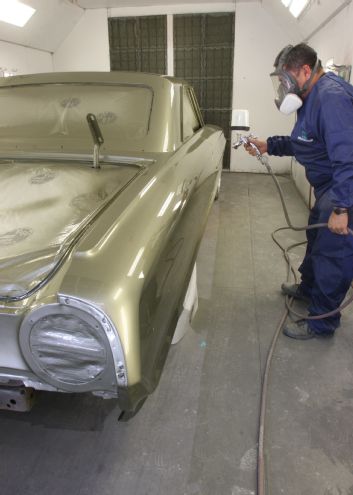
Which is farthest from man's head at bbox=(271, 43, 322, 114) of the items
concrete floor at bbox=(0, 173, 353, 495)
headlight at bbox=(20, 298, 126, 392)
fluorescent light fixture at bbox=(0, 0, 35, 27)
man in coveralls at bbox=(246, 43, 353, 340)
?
fluorescent light fixture at bbox=(0, 0, 35, 27)

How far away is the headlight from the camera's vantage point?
102 centimetres

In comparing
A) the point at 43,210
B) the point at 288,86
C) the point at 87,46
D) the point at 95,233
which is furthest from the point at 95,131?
the point at 87,46

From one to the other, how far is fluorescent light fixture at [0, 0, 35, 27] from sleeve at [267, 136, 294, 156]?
3913 millimetres

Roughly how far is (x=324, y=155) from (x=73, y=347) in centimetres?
171

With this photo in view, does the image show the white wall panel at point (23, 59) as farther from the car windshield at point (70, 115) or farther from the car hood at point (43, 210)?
the car hood at point (43, 210)

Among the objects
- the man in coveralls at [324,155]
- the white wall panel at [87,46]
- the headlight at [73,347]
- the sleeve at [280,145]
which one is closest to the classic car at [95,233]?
the headlight at [73,347]

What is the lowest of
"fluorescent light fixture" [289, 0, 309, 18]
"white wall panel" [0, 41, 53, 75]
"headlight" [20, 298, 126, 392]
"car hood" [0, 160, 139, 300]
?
"headlight" [20, 298, 126, 392]

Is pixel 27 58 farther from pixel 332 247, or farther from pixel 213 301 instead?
pixel 332 247

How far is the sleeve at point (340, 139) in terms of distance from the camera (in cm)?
177

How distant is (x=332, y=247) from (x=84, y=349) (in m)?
1.53

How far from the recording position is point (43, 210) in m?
1.50

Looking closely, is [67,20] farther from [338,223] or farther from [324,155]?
[338,223]

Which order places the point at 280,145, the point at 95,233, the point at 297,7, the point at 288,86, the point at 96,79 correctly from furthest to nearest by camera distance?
the point at 297,7 → the point at 280,145 → the point at 96,79 → the point at 288,86 → the point at 95,233

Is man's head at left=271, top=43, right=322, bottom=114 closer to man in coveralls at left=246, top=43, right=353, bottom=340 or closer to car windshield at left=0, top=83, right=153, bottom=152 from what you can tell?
man in coveralls at left=246, top=43, right=353, bottom=340
